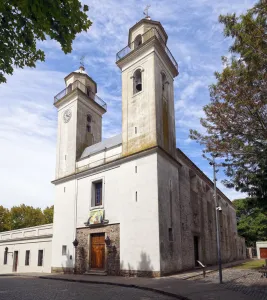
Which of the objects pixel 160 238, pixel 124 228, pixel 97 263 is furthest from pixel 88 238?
pixel 160 238

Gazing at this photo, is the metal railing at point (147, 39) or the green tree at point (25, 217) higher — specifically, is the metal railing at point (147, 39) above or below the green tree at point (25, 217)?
above

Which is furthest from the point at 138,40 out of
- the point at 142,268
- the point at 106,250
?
the point at 142,268

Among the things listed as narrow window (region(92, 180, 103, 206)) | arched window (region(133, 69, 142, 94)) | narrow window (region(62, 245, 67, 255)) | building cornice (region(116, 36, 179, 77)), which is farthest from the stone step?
building cornice (region(116, 36, 179, 77))

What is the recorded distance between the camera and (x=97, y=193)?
760 inches

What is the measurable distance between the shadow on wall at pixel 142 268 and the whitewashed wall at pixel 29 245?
360 inches

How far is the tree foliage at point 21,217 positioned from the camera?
1676 inches

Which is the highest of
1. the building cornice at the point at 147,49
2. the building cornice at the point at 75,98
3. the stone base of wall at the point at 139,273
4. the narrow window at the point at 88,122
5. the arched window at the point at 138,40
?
the arched window at the point at 138,40

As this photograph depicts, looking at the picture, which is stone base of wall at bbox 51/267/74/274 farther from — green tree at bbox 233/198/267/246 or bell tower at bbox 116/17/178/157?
green tree at bbox 233/198/267/246

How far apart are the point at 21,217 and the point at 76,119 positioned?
27.4 m

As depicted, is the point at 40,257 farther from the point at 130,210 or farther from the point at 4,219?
the point at 4,219

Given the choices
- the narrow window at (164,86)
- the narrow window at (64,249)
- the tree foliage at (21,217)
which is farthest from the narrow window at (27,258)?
the tree foliage at (21,217)

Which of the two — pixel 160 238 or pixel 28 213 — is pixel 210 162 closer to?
pixel 160 238

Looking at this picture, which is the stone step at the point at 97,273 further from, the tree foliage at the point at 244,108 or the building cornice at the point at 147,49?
the building cornice at the point at 147,49

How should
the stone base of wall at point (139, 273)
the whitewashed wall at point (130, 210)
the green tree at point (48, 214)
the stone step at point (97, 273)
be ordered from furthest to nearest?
the green tree at point (48, 214) → the stone step at point (97, 273) → the whitewashed wall at point (130, 210) → the stone base of wall at point (139, 273)
